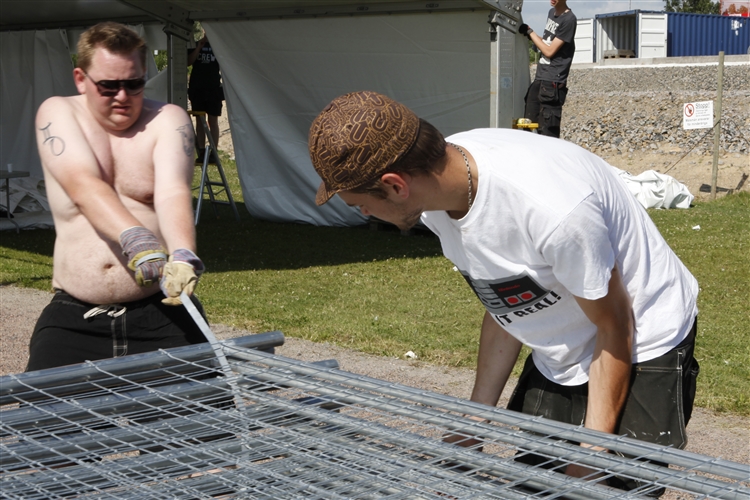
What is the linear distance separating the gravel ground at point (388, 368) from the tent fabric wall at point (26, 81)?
19.1ft

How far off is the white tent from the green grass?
80cm

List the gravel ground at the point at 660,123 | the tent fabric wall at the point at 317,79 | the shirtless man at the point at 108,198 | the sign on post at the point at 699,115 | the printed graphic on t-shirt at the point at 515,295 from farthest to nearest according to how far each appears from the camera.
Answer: the gravel ground at the point at 660,123 → the sign on post at the point at 699,115 → the tent fabric wall at the point at 317,79 → the shirtless man at the point at 108,198 → the printed graphic on t-shirt at the point at 515,295

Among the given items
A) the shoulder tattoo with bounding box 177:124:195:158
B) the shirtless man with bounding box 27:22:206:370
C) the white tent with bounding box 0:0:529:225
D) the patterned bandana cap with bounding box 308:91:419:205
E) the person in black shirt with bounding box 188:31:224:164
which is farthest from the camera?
the person in black shirt with bounding box 188:31:224:164

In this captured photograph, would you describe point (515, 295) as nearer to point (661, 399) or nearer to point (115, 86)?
point (661, 399)

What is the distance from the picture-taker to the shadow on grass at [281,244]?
8156mm

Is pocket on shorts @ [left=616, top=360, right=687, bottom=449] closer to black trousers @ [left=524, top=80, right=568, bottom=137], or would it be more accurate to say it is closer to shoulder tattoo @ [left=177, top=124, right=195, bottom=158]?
shoulder tattoo @ [left=177, top=124, right=195, bottom=158]

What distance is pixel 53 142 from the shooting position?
2.65m

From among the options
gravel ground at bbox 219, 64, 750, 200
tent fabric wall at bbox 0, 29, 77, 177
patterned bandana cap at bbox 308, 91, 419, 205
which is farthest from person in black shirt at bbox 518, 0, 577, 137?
patterned bandana cap at bbox 308, 91, 419, 205

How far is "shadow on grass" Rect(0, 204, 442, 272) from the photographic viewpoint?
816 cm

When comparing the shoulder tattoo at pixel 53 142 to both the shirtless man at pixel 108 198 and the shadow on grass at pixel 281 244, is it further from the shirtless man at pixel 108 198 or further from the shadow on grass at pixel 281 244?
the shadow on grass at pixel 281 244

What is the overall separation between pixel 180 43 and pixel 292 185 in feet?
7.07

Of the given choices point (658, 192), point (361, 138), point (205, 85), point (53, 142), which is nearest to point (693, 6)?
point (658, 192)

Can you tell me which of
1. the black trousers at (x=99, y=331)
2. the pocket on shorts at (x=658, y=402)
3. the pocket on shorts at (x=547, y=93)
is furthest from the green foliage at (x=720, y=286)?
the black trousers at (x=99, y=331)

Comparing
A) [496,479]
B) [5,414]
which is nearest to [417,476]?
[496,479]
